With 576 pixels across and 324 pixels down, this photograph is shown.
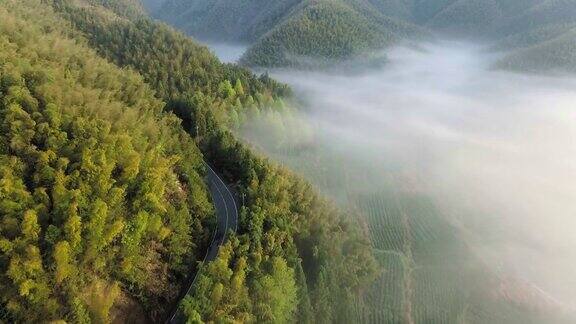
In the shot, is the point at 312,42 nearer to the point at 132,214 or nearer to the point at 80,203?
the point at 132,214

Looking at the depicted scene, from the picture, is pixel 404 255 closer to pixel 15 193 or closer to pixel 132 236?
pixel 132 236

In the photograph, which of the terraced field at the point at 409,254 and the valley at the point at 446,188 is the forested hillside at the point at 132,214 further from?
the valley at the point at 446,188

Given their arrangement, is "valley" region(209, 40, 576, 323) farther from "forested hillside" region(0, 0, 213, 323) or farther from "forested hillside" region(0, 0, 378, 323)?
"forested hillside" region(0, 0, 213, 323)

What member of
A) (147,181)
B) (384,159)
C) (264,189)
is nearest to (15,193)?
(147,181)

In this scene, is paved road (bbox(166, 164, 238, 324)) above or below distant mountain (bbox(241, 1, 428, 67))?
below

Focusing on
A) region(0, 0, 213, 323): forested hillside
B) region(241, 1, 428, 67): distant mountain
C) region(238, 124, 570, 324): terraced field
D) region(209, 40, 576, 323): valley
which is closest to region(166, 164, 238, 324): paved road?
region(0, 0, 213, 323): forested hillside
